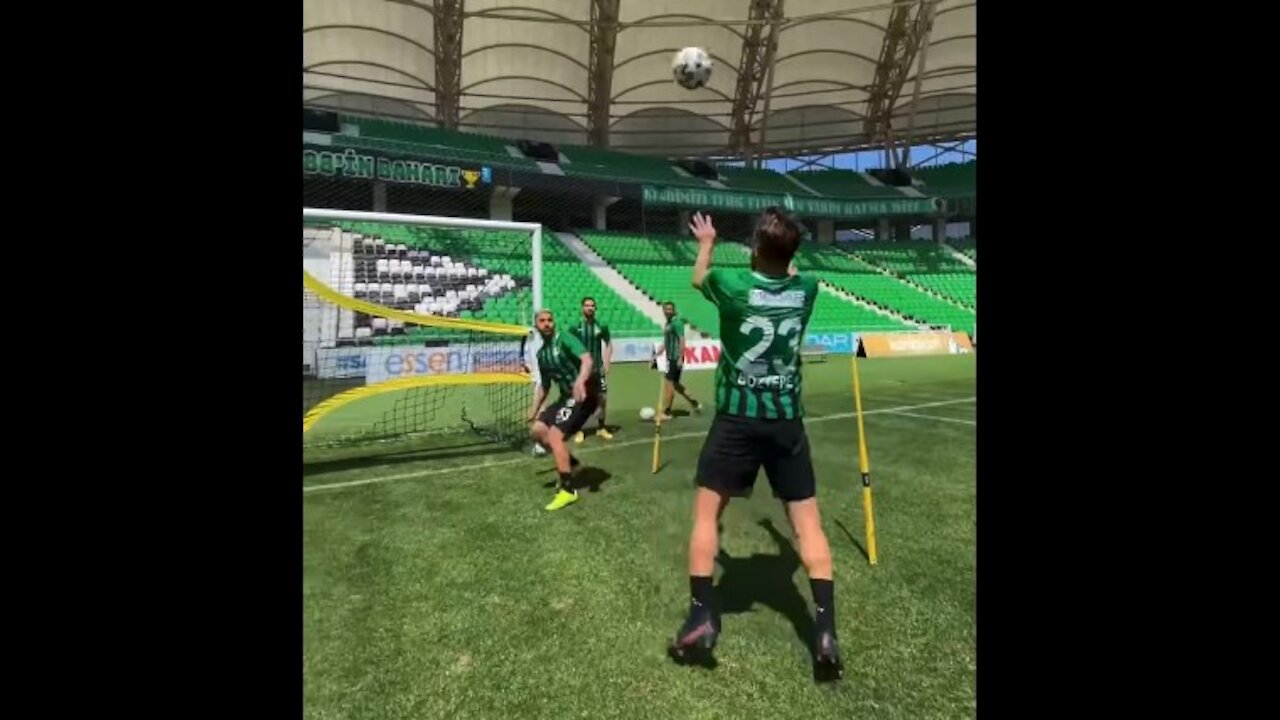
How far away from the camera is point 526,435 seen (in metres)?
8.93

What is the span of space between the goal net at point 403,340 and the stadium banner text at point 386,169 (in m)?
12.0

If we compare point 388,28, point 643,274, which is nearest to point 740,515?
point 643,274

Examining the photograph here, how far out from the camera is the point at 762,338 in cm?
299

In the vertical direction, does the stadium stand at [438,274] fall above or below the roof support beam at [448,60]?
below

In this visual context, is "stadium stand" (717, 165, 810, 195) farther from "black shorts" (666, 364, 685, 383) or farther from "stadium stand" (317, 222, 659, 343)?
"black shorts" (666, 364, 685, 383)

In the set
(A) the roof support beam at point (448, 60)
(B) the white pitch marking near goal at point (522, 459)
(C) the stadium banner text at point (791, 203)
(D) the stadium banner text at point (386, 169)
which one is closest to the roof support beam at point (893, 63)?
(C) the stadium banner text at point (791, 203)

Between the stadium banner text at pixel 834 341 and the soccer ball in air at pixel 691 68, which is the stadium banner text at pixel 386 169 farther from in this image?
the stadium banner text at pixel 834 341

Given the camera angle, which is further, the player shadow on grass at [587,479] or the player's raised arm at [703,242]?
the player shadow on grass at [587,479]

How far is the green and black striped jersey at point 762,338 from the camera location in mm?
2973

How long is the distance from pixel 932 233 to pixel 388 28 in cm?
3677

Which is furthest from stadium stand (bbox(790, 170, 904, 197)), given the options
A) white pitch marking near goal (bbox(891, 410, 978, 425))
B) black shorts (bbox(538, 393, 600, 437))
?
black shorts (bbox(538, 393, 600, 437))

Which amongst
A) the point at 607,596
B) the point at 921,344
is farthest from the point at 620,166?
the point at 607,596
